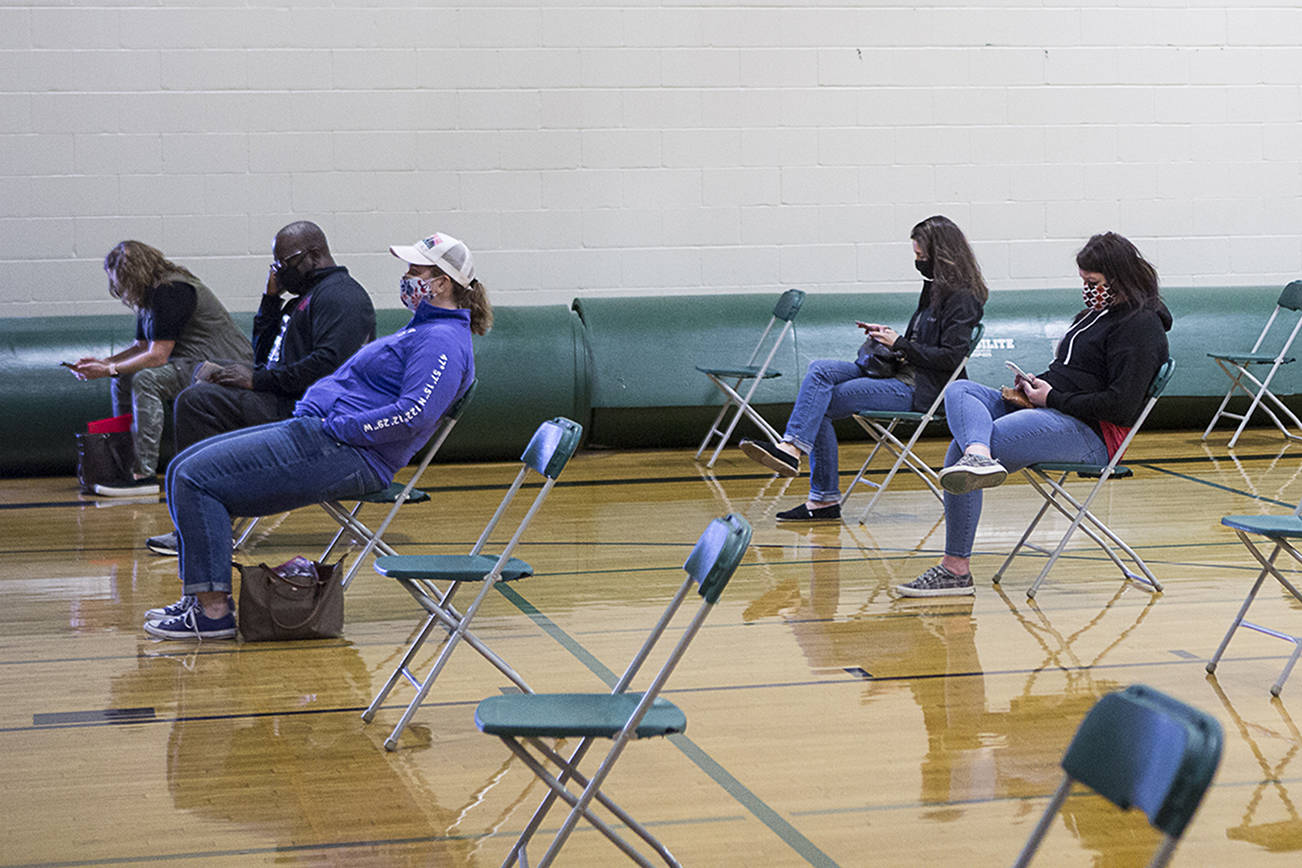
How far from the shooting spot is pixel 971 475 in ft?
15.1

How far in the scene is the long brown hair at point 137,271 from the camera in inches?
259

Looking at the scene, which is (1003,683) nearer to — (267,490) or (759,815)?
(759,815)

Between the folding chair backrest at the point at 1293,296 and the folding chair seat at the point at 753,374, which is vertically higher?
the folding chair backrest at the point at 1293,296

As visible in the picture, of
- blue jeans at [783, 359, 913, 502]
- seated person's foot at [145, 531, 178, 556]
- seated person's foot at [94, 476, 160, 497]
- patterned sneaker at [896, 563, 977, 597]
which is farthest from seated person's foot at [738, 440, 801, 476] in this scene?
seated person's foot at [94, 476, 160, 497]

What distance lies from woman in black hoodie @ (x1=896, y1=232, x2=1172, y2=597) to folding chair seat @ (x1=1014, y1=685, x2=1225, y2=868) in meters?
2.85

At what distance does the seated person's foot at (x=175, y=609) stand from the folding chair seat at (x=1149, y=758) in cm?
317

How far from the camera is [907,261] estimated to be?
9172 millimetres

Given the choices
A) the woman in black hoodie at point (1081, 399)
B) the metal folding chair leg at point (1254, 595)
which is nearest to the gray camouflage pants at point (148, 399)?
Result: the woman in black hoodie at point (1081, 399)

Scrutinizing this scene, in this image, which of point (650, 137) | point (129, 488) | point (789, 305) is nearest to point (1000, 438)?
point (789, 305)

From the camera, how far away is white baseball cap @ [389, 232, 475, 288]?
14.5 ft

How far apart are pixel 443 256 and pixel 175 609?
136 cm

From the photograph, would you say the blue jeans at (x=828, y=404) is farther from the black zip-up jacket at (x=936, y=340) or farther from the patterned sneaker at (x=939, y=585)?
the patterned sneaker at (x=939, y=585)

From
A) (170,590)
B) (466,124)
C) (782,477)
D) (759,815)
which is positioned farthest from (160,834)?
(466,124)

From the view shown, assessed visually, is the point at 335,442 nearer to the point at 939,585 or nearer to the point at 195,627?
the point at 195,627
